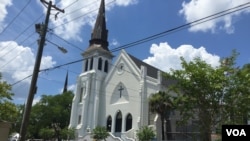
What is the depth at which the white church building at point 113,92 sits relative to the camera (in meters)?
45.2

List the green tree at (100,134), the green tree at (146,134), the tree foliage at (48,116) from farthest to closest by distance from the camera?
1. the tree foliage at (48,116)
2. the green tree at (100,134)
3. the green tree at (146,134)

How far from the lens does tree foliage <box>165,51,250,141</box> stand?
77.8 feet

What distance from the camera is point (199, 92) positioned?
79.7 ft

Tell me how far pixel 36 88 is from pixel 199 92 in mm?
12600

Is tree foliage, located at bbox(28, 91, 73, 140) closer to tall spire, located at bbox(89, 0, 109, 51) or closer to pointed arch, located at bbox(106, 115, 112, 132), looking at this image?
pointed arch, located at bbox(106, 115, 112, 132)

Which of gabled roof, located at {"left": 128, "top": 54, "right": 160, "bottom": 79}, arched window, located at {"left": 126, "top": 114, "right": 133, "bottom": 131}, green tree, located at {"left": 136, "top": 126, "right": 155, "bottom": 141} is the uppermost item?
gabled roof, located at {"left": 128, "top": 54, "right": 160, "bottom": 79}

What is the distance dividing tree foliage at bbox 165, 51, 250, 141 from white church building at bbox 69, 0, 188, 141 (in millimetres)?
17448

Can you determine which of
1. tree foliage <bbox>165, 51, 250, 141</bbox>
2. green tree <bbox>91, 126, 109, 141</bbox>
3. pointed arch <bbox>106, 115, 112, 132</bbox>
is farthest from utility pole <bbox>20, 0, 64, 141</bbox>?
pointed arch <bbox>106, 115, 112, 132</bbox>

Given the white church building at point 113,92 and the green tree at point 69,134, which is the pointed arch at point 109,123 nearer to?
the white church building at point 113,92

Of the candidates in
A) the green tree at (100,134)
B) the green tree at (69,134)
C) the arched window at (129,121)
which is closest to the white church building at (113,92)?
the arched window at (129,121)

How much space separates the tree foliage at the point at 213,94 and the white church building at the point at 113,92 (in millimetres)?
17448

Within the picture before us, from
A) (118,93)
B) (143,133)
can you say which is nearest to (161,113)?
(143,133)

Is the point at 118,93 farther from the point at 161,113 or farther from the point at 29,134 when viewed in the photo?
the point at 29,134

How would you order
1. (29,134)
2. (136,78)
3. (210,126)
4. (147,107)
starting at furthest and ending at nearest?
(29,134) < (136,78) < (147,107) < (210,126)
